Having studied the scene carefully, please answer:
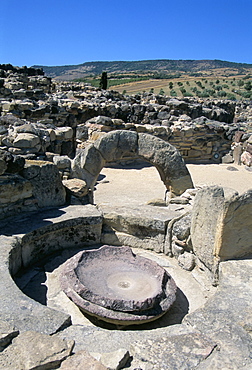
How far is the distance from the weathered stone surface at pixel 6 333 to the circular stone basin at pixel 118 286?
749 millimetres

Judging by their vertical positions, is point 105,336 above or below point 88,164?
below

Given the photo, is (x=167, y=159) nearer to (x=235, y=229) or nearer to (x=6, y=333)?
(x=235, y=229)

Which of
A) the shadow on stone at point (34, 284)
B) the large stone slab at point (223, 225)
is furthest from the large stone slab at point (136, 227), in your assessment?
the shadow on stone at point (34, 284)

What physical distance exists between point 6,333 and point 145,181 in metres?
7.41

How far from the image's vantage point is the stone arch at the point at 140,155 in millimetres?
5750

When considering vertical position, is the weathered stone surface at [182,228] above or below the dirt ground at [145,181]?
above

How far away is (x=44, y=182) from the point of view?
4090 mm

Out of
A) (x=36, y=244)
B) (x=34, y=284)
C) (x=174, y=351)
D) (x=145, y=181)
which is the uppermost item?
(x=174, y=351)

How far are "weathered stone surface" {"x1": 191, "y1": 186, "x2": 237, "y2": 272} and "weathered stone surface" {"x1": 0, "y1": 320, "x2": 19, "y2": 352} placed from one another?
2.06 m

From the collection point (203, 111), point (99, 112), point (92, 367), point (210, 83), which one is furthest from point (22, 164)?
point (210, 83)

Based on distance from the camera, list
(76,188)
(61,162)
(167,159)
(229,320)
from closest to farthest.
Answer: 1. (229,320)
2. (76,188)
3. (61,162)
4. (167,159)

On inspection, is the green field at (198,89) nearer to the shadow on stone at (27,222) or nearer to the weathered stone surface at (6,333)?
the shadow on stone at (27,222)

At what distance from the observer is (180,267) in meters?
3.67

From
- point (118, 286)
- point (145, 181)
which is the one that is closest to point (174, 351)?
point (118, 286)
